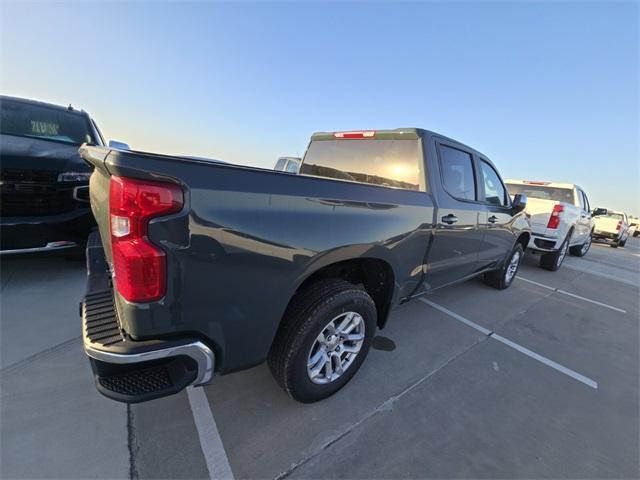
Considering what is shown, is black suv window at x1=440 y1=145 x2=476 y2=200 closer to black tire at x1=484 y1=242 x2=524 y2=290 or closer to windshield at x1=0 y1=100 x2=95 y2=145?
black tire at x1=484 y1=242 x2=524 y2=290

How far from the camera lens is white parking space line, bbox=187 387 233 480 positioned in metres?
1.63

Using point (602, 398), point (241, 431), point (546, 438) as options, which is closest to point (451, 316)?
point (602, 398)

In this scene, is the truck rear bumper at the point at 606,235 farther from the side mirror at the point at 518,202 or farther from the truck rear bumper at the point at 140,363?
the truck rear bumper at the point at 140,363

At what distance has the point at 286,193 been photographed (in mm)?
1552

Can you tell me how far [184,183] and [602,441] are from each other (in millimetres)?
3069

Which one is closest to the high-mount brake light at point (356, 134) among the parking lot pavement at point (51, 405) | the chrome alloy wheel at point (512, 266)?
the parking lot pavement at point (51, 405)

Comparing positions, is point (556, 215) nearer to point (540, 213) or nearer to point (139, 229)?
point (540, 213)

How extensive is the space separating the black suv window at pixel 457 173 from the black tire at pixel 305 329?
5.10ft

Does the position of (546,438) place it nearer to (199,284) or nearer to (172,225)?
(199,284)

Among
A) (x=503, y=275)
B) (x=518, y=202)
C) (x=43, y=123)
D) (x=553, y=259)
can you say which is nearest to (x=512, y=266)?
(x=503, y=275)

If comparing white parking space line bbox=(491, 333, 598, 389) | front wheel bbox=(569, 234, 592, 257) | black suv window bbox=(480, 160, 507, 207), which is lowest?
white parking space line bbox=(491, 333, 598, 389)

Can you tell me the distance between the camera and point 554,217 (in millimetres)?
5926

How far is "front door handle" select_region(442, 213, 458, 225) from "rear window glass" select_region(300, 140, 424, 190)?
0.41 meters

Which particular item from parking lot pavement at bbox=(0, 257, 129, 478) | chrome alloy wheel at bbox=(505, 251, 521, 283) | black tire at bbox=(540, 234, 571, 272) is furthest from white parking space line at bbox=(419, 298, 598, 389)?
black tire at bbox=(540, 234, 571, 272)
